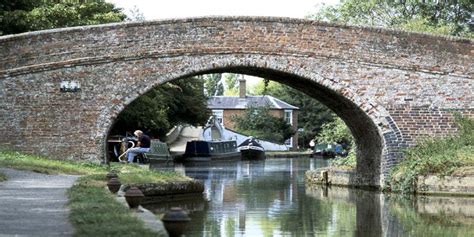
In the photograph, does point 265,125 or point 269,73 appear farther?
point 265,125

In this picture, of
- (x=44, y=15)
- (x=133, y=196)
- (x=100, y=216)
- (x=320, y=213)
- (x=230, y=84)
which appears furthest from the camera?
(x=230, y=84)

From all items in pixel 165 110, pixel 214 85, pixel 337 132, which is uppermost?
pixel 214 85

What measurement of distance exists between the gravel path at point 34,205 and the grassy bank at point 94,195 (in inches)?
6.1

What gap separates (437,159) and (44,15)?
1323 cm

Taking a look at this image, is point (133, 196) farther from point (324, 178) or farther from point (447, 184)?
point (324, 178)

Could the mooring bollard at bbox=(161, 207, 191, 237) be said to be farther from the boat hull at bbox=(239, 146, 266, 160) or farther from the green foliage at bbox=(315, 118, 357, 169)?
the boat hull at bbox=(239, 146, 266, 160)

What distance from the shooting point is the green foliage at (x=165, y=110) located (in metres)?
32.7

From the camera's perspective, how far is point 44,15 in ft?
87.1

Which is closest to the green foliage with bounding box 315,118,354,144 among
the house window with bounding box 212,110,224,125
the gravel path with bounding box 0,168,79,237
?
the gravel path with bounding box 0,168,79,237

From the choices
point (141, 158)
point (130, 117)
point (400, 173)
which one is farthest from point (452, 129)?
point (130, 117)

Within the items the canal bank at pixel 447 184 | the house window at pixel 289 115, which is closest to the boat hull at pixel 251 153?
the house window at pixel 289 115

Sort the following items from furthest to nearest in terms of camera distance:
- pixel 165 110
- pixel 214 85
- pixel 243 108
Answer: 1. pixel 214 85
2. pixel 243 108
3. pixel 165 110

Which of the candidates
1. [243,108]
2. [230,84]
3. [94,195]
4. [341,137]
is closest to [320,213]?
[94,195]

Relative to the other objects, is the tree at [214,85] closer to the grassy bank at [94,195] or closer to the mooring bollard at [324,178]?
the mooring bollard at [324,178]
